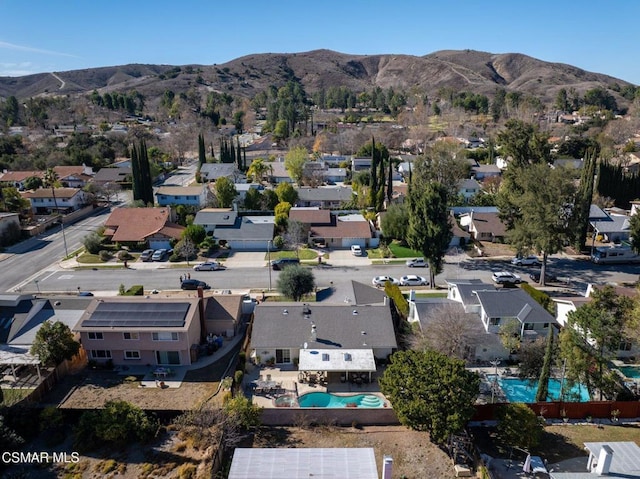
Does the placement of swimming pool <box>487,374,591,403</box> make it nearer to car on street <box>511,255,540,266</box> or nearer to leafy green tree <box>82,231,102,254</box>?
car on street <box>511,255,540,266</box>

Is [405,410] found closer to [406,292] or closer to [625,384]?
[625,384]

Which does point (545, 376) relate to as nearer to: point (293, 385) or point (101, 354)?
point (293, 385)

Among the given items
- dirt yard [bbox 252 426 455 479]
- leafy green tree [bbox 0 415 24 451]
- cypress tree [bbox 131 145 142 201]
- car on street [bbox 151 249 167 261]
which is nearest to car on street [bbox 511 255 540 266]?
dirt yard [bbox 252 426 455 479]

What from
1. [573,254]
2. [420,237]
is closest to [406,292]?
[420,237]

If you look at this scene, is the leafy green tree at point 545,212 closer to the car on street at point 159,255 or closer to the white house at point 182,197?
the car on street at point 159,255

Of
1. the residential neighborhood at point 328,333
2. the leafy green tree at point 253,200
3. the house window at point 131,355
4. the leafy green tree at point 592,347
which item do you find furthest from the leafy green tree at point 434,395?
the leafy green tree at point 253,200

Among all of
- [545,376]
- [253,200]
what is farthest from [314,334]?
[253,200]

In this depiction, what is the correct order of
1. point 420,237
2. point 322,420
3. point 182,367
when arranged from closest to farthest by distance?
point 322,420 < point 182,367 < point 420,237
